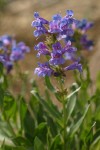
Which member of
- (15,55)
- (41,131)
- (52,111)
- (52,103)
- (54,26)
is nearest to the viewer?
(54,26)

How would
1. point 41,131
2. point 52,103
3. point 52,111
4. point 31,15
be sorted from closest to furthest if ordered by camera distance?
point 52,111 < point 52,103 < point 41,131 < point 31,15

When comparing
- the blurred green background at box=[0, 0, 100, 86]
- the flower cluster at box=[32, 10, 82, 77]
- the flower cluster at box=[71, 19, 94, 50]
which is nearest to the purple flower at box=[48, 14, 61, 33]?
the flower cluster at box=[32, 10, 82, 77]

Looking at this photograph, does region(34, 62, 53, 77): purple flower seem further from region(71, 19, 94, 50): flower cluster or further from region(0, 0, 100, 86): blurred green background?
region(0, 0, 100, 86): blurred green background

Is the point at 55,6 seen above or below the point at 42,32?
above

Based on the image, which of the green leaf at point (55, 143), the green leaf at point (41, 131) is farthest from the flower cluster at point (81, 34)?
the green leaf at point (55, 143)

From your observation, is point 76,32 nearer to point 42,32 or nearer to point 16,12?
point 42,32

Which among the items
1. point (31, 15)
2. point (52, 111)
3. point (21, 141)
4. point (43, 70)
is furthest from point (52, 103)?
point (31, 15)

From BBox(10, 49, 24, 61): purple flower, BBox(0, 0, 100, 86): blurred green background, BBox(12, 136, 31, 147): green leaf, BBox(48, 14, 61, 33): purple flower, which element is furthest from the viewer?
BBox(0, 0, 100, 86): blurred green background

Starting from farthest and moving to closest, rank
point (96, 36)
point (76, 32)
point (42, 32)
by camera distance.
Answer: point (96, 36), point (76, 32), point (42, 32)

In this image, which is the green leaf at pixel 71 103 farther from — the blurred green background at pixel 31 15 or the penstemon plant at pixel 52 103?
the blurred green background at pixel 31 15

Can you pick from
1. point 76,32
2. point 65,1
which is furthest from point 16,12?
point 76,32

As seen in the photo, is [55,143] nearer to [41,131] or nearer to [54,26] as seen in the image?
[41,131]
